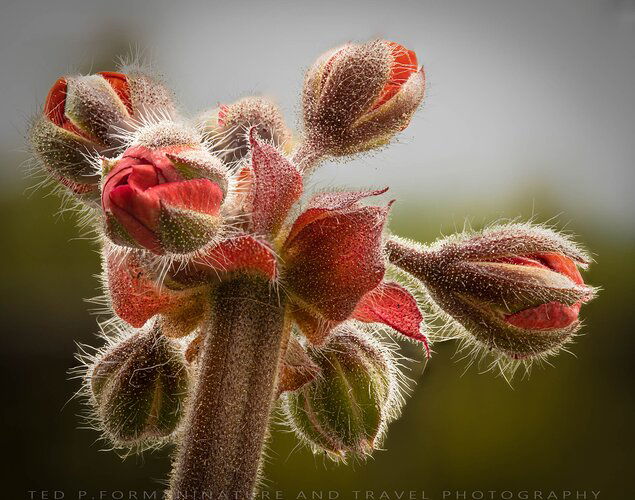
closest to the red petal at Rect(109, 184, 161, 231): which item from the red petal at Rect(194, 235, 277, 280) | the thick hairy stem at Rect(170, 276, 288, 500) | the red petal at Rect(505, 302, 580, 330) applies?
the red petal at Rect(194, 235, 277, 280)

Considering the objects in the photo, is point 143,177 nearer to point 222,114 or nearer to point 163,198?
point 163,198

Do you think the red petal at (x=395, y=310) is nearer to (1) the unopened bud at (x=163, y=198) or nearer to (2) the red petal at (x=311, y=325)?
(2) the red petal at (x=311, y=325)

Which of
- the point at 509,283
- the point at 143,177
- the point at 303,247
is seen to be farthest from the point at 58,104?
the point at 509,283

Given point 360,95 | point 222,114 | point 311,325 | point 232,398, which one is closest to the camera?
point 232,398

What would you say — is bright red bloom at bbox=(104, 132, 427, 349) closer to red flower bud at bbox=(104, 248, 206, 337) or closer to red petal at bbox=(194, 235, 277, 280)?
red petal at bbox=(194, 235, 277, 280)

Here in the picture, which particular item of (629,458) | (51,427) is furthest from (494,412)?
(51,427)
